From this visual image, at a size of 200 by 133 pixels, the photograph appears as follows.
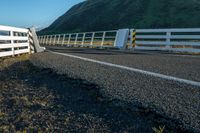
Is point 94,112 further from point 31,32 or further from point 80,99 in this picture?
point 31,32

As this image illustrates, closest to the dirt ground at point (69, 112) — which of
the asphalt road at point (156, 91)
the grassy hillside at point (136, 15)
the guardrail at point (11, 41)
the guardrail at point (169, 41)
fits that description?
the asphalt road at point (156, 91)

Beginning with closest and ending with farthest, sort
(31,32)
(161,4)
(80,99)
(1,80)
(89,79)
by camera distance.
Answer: (80,99) → (89,79) → (1,80) → (31,32) → (161,4)

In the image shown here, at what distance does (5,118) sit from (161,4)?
471 feet

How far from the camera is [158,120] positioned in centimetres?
343

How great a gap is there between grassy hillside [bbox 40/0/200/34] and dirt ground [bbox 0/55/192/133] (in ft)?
354

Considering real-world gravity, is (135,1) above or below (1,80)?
above

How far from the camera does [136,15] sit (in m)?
136

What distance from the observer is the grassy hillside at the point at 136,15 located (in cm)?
11931

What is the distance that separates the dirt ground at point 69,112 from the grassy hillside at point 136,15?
354 feet

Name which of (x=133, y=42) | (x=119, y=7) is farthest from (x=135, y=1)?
(x=133, y=42)

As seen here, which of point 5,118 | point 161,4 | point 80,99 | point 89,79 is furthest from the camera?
point 161,4

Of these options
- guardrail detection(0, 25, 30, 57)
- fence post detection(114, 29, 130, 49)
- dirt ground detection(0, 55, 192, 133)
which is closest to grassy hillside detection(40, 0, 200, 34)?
fence post detection(114, 29, 130, 49)

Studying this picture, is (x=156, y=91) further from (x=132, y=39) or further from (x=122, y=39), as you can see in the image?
(x=122, y=39)

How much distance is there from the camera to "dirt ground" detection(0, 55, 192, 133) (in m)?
3.33
